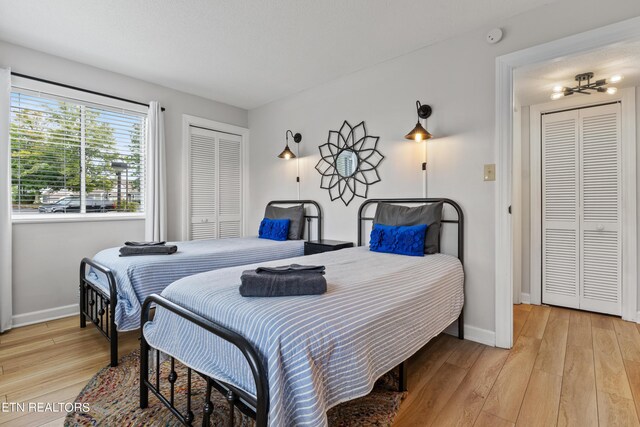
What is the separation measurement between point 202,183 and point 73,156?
142 cm

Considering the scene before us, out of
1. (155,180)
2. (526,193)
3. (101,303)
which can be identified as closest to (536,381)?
(526,193)

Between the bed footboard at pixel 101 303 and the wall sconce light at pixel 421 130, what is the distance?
2.59 m

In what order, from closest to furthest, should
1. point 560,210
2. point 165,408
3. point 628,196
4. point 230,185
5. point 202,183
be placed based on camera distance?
point 165,408
point 628,196
point 560,210
point 202,183
point 230,185

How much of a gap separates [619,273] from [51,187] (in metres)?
5.63

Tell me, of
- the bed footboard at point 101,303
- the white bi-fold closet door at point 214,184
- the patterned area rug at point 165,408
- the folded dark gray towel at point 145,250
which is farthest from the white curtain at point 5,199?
the white bi-fold closet door at point 214,184

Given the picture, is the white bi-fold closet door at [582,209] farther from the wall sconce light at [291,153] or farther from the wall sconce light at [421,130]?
the wall sconce light at [291,153]

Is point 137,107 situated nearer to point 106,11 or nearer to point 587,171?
point 106,11

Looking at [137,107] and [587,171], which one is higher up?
[137,107]

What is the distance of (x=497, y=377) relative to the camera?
2.00 m

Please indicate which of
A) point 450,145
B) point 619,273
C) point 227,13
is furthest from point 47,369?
point 619,273

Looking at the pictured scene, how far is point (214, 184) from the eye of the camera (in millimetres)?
4383

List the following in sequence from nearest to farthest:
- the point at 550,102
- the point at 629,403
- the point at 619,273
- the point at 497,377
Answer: the point at 629,403 → the point at 497,377 → the point at 619,273 → the point at 550,102

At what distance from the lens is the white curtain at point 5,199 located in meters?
2.70

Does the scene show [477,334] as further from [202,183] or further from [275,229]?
[202,183]
